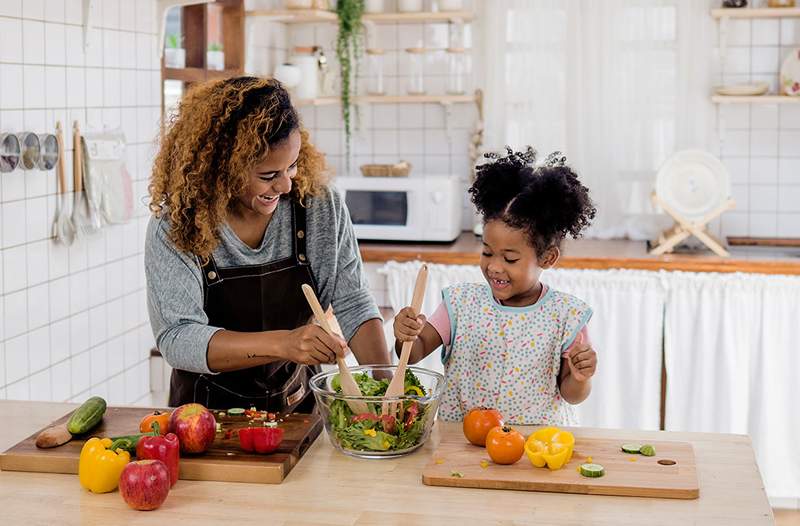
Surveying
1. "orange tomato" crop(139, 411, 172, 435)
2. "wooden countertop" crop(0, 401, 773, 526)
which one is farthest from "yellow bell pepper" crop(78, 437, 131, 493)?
"orange tomato" crop(139, 411, 172, 435)

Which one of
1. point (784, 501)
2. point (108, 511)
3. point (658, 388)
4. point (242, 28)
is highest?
point (242, 28)

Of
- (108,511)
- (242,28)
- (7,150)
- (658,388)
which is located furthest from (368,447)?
(242,28)

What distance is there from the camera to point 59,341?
2865 mm

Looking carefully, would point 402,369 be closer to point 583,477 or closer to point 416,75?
point 583,477

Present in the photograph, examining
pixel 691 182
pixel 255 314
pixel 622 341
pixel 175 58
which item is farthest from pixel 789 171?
pixel 255 314

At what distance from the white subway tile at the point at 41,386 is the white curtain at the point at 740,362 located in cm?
220

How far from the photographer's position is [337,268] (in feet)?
7.22

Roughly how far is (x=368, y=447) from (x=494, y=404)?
0.44 metres

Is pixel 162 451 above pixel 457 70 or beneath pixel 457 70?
beneath

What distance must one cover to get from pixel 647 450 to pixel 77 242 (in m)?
1.85

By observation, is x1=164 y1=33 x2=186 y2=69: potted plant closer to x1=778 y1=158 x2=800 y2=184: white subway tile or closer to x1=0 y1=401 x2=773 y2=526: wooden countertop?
x1=0 y1=401 x2=773 y2=526: wooden countertop

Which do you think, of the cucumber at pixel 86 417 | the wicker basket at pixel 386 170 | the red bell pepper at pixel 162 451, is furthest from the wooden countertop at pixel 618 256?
the red bell pepper at pixel 162 451

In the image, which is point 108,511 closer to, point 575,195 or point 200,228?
point 200,228

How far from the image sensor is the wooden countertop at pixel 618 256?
12.5 ft
